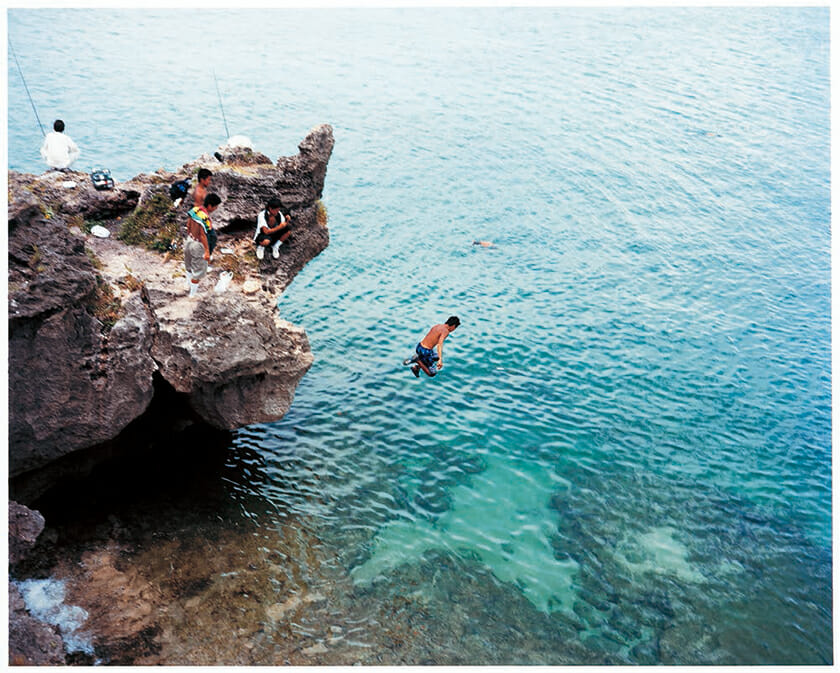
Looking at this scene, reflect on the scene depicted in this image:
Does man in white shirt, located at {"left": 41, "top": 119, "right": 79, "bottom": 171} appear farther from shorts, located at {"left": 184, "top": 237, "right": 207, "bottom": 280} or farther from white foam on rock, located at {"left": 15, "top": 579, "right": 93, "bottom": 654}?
white foam on rock, located at {"left": 15, "top": 579, "right": 93, "bottom": 654}

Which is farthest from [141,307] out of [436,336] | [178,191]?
[436,336]

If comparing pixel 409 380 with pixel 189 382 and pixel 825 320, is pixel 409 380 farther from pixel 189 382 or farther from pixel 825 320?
pixel 825 320

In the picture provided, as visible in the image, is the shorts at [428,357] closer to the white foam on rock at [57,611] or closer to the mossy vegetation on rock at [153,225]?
the mossy vegetation on rock at [153,225]

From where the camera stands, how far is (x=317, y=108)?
4200 centimetres

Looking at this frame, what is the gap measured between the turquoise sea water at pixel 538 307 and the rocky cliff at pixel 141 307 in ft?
12.8

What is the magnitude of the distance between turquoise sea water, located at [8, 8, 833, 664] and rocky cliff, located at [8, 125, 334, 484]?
12.8ft

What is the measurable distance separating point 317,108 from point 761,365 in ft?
96.6

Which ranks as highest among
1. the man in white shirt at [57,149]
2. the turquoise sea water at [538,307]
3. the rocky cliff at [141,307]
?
the man in white shirt at [57,149]

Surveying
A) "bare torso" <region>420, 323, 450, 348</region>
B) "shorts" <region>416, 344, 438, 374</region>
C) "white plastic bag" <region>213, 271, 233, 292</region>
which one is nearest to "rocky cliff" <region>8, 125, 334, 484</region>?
"white plastic bag" <region>213, 271, 233, 292</region>

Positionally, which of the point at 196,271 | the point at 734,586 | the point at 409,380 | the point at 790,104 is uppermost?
the point at 196,271

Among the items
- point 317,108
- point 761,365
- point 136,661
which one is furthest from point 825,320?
point 317,108

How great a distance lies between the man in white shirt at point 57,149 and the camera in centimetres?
1945

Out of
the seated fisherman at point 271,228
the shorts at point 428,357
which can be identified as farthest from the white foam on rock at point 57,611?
the shorts at point 428,357

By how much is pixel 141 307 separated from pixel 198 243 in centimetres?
184
